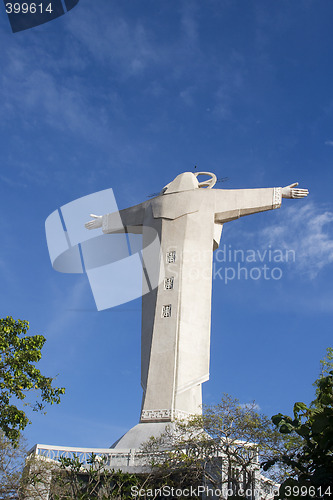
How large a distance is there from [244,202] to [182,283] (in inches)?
169

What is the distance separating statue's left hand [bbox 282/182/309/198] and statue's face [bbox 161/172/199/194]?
12.1 feet

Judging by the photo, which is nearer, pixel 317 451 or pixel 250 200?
pixel 317 451

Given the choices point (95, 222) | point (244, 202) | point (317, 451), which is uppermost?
point (95, 222)

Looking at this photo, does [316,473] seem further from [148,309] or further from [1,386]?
[148,309]

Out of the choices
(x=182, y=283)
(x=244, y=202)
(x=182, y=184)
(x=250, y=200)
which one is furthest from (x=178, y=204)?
(x=182, y=283)

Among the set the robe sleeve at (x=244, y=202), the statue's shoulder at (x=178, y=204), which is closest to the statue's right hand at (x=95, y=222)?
the statue's shoulder at (x=178, y=204)

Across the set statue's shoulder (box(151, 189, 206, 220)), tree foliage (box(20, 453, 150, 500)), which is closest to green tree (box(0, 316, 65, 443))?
tree foliage (box(20, 453, 150, 500))

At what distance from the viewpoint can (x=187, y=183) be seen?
77.5 feet

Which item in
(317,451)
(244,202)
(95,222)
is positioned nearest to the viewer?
(317,451)

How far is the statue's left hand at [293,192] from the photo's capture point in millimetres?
22695

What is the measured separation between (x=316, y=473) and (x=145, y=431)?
11550 mm

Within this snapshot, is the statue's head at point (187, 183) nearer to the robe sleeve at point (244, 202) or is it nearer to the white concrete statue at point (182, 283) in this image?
the white concrete statue at point (182, 283)

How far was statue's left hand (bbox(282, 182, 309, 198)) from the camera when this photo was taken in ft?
74.5

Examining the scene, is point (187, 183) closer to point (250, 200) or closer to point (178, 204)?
point (178, 204)
